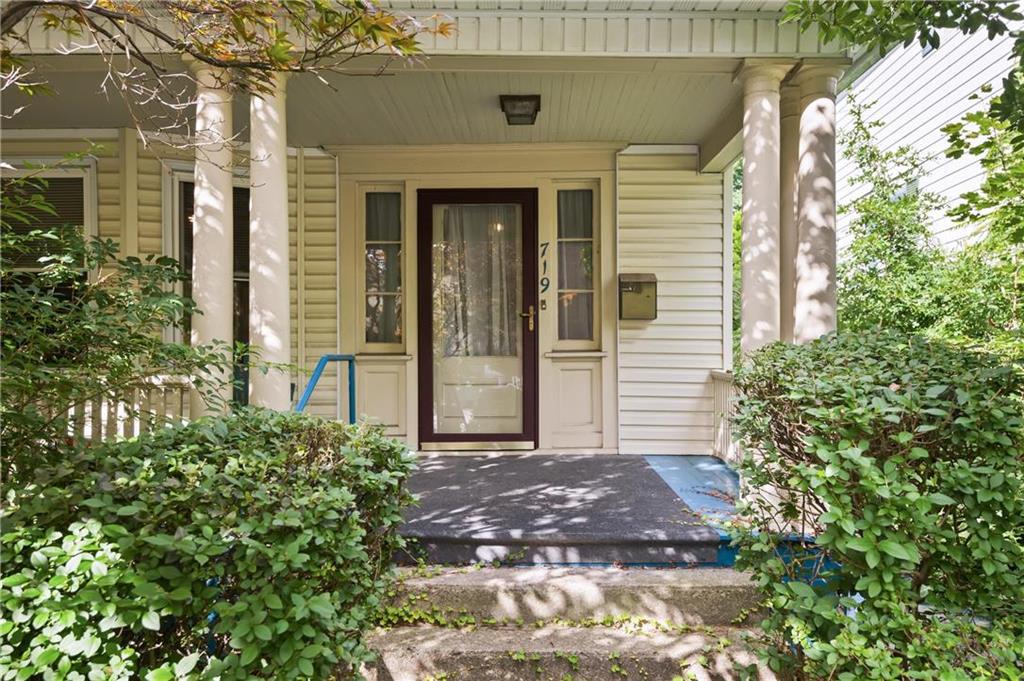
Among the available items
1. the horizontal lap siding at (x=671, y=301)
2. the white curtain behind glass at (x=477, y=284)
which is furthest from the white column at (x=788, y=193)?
the white curtain behind glass at (x=477, y=284)

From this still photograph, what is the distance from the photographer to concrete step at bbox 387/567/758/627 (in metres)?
2.46

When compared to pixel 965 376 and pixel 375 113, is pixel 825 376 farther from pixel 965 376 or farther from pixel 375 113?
pixel 375 113

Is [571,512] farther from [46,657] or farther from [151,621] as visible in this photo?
[46,657]

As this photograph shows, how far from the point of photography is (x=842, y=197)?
7371 millimetres

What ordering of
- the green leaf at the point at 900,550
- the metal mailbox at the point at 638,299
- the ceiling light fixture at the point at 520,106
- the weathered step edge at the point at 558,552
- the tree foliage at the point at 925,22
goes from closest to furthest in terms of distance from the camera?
the green leaf at the point at 900,550 → the tree foliage at the point at 925,22 → the weathered step edge at the point at 558,552 → the ceiling light fixture at the point at 520,106 → the metal mailbox at the point at 638,299

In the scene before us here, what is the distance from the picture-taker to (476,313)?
16.8 ft

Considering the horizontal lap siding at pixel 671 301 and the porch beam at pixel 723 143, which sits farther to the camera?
the horizontal lap siding at pixel 671 301

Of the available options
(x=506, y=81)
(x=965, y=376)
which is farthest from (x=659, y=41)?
(x=965, y=376)

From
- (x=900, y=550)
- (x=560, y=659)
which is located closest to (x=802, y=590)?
(x=900, y=550)

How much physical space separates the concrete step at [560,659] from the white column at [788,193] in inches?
84.3

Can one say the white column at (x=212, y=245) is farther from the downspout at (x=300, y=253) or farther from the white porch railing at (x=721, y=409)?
the white porch railing at (x=721, y=409)

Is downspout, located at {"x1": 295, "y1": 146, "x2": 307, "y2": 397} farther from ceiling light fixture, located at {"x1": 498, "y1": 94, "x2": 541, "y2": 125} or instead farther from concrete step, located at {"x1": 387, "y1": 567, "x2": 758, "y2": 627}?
concrete step, located at {"x1": 387, "y1": 567, "x2": 758, "y2": 627}

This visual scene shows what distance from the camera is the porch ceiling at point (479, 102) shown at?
11.1 feet

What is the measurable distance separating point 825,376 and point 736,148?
119 inches
